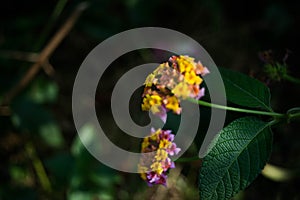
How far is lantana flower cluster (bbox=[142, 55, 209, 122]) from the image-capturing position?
0.89 metres

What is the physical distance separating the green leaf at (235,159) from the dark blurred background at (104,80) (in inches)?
20.2

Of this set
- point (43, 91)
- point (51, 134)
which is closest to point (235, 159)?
point (51, 134)

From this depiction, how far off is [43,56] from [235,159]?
90 cm

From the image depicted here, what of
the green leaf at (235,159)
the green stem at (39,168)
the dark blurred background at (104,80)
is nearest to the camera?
the green leaf at (235,159)

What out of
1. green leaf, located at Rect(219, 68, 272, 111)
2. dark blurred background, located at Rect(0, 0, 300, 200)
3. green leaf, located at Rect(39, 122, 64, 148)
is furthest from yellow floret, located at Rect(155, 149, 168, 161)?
green leaf, located at Rect(39, 122, 64, 148)

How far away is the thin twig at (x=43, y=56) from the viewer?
158 centimetres

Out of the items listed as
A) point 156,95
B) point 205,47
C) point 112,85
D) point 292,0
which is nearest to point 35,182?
point 112,85

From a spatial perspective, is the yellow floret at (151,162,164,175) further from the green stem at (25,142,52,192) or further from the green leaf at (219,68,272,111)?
the green stem at (25,142,52,192)

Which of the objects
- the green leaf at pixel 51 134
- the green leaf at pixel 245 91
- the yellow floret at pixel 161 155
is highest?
the green leaf at pixel 245 91

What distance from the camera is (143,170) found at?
37.3 inches

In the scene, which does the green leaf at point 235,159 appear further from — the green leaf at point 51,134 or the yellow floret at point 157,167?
the green leaf at point 51,134

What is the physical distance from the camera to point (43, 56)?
1612 millimetres

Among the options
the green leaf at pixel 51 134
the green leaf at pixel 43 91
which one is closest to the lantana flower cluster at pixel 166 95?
the green leaf at pixel 51 134

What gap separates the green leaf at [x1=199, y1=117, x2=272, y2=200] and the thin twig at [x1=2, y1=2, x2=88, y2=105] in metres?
0.85
